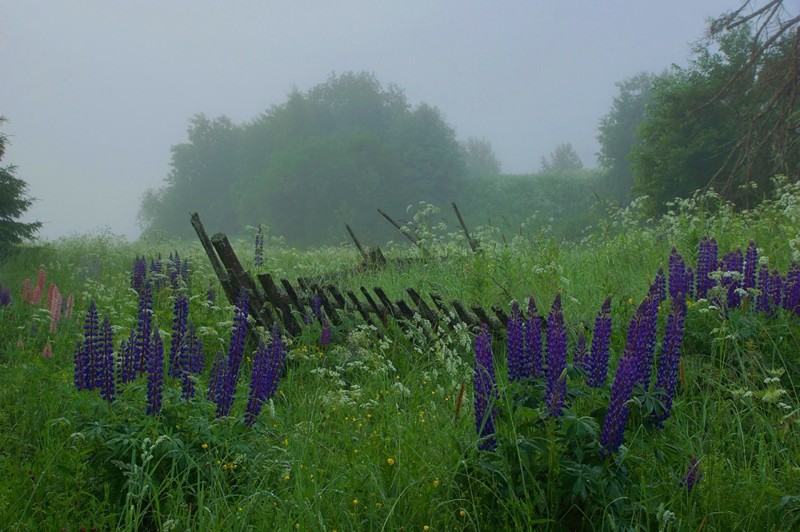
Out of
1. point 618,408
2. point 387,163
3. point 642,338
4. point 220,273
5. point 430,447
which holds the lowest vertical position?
point 430,447

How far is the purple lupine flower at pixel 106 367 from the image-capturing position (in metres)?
3.36

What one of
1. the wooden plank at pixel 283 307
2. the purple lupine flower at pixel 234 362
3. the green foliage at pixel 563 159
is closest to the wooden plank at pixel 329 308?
the wooden plank at pixel 283 307

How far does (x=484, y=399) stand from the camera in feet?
9.49

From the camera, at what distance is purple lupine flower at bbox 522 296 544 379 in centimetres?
318

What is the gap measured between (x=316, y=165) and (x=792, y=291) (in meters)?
46.2

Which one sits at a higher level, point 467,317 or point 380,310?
point 380,310

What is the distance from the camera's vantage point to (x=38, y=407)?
14.2ft

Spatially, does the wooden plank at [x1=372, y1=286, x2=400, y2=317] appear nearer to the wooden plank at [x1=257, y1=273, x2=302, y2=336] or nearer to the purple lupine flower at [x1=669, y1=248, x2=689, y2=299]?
the wooden plank at [x1=257, y1=273, x2=302, y2=336]

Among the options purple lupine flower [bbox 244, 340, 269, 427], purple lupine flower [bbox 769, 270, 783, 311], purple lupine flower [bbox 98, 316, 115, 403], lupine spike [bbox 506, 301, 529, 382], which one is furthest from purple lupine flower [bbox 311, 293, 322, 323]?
purple lupine flower [bbox 769, 270, 783, 311]

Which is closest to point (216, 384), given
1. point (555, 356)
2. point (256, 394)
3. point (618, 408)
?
point (256, 394)

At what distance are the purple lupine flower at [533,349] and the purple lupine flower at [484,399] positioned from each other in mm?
293

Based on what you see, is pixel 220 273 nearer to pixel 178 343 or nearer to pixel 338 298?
pixel 338 298

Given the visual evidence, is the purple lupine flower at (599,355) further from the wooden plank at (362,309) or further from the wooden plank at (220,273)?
the wooden plank at (220,273)

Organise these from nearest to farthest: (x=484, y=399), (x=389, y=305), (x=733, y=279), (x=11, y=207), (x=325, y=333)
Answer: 1. (x=484, y=399)
2. (x=733, y=279)
3. (x=325, y=333)
4. (x=389, y=305)
5. (x=11, y=207)
